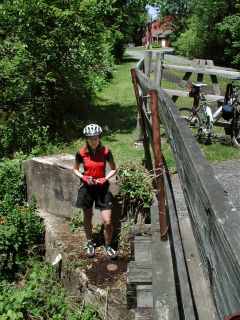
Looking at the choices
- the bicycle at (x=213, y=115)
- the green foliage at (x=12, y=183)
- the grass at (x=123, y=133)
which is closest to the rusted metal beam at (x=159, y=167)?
the grass at (x=123, y=133)

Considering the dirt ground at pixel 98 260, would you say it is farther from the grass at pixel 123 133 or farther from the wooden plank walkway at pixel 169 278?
the grass at pixel 123 133

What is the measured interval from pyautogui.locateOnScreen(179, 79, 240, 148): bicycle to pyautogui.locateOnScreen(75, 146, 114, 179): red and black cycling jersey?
376 centimetres

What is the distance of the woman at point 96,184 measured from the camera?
17.7 ft

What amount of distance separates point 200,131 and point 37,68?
3.56 meters

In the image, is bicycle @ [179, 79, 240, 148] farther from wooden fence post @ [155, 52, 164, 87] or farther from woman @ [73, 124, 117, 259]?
woman @ [73, 124, 117, 259]

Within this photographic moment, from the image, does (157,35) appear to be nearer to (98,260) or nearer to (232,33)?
(232,33)

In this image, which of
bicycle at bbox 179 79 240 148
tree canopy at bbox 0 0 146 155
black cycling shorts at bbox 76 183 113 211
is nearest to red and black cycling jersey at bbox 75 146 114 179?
black cycling shorts at bbox 76 183 113 211

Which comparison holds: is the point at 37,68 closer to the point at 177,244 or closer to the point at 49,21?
the point at 49,21

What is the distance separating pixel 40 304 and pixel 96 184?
1.47 metres

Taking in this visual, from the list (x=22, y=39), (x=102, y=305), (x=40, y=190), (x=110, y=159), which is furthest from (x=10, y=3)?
(x=102, y=305)

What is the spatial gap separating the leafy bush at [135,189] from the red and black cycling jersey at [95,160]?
0.32 metres

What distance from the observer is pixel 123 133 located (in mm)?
10695

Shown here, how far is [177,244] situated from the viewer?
11.0 ft

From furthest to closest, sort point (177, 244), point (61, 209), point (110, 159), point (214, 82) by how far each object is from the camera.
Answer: point (214, 82) → point (61, 209) → point (110, 159) → point (177, 244)
